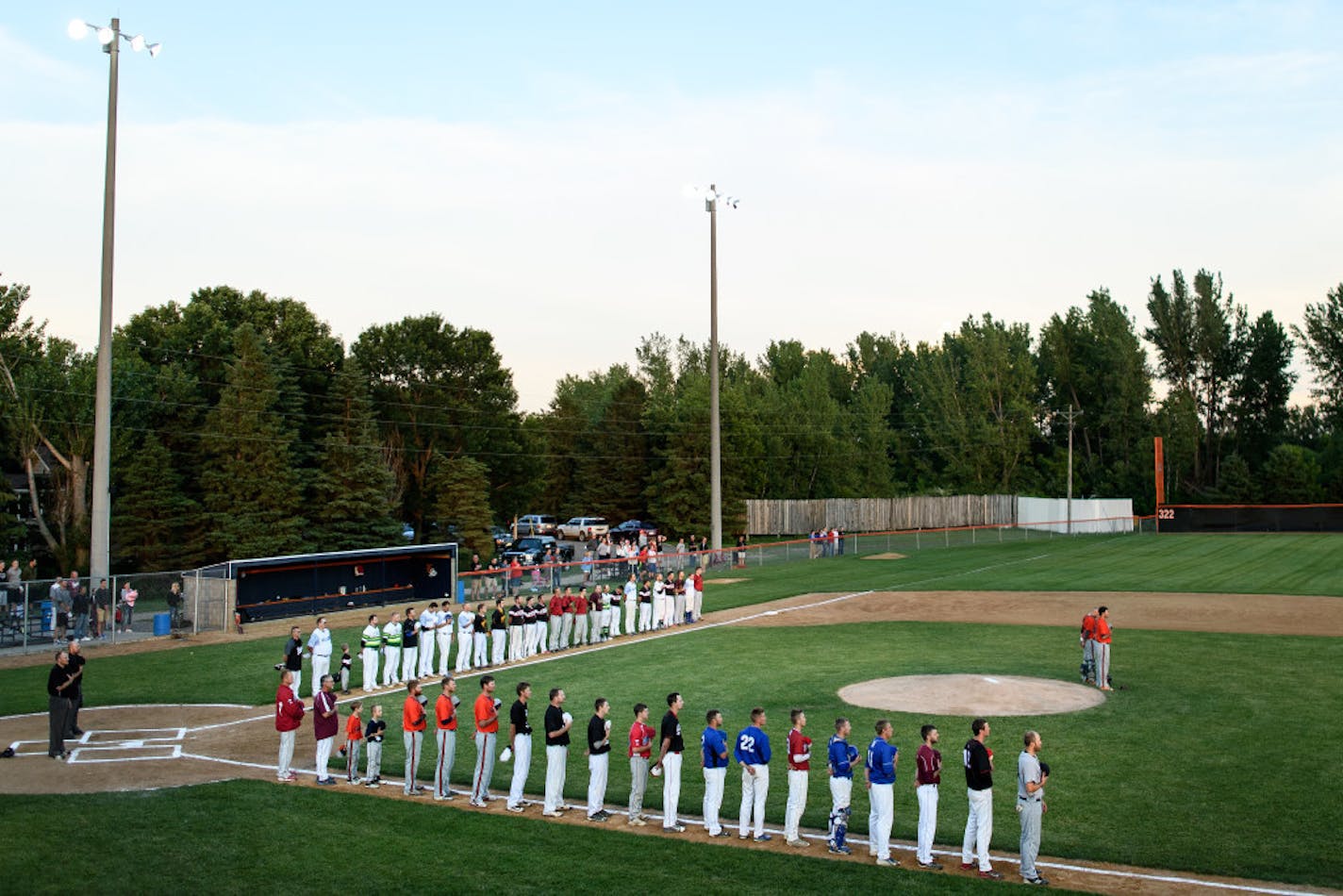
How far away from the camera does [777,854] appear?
40.9 ft

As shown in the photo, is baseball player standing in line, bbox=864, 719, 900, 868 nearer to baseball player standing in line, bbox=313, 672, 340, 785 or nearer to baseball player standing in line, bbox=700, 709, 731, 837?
baseball player standing in line, bbox=700, 709, 731, 837

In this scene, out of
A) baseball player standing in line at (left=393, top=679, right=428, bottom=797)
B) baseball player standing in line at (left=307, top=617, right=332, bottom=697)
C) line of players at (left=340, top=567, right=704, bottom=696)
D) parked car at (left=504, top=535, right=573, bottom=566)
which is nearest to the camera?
baseball player standing in line at (left=393, top=679, right=428, bottom=797)

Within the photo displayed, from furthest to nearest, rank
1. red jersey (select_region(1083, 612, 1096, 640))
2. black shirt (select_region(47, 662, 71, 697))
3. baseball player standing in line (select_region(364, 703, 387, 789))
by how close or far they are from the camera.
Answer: red jersey (select_region(1083, 612, 1096, 640)) → black shirt (select_region(47, 662, 71, 697)) → baseball player standing in line (select_region(364, 703, 387, 789))

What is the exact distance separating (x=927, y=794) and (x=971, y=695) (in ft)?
30.1

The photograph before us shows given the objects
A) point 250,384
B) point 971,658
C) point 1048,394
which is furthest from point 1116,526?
point 250,384

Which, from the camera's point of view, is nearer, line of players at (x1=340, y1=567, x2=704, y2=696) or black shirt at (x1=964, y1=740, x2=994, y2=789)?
black shirt at (x1=964, y1=740, x2=994, y2=789)

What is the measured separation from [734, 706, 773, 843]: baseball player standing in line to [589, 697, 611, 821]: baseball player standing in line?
6.10 feet

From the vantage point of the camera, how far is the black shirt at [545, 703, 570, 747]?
1420 centimetres

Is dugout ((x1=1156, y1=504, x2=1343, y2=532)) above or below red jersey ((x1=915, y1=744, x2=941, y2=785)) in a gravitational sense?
above

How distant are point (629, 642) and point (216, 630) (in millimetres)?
12021

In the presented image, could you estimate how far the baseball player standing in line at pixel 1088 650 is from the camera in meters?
21.6

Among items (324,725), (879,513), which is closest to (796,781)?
(324,725)

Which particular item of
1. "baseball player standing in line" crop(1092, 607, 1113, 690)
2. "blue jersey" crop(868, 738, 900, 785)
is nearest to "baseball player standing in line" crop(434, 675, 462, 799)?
"blue jersey" crop(868, 738, 900, 785)

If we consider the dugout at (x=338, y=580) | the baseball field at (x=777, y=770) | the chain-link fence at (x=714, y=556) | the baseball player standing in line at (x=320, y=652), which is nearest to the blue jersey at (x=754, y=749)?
the baseball field at (x=777, y=770)
